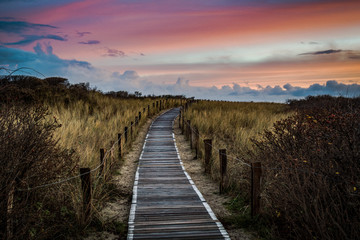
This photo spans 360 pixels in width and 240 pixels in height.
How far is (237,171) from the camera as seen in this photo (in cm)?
795

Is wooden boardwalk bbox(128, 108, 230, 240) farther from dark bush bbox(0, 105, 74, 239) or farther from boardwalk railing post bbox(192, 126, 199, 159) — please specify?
boardwalk railing post bbox(192, 126, 199, 159)

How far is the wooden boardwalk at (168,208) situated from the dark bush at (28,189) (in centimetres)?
130

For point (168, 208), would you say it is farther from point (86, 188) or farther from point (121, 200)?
point (86, 188)

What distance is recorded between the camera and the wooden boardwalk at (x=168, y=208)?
16.1 feet

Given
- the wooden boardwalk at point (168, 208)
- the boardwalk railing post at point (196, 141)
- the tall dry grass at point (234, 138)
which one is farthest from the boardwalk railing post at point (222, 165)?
the boardwalk railing post at point (196, 141)

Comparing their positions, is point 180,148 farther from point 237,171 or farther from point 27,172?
point 27,172

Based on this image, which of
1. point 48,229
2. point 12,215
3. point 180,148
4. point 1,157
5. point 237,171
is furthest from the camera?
point 180,148

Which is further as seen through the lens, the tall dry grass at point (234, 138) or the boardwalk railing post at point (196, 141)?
the boardwalk railing post at point (196, 141)

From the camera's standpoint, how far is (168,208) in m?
6.00

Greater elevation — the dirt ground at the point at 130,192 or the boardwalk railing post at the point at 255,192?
the boardwalk railing post at the point at 255,192

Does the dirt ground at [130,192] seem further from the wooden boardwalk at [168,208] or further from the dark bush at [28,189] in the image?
the dark bush at [28,189]

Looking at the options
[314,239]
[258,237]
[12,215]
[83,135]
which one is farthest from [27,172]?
[83,135]

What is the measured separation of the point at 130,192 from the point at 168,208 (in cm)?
167

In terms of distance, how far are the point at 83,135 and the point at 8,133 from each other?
604 cm
